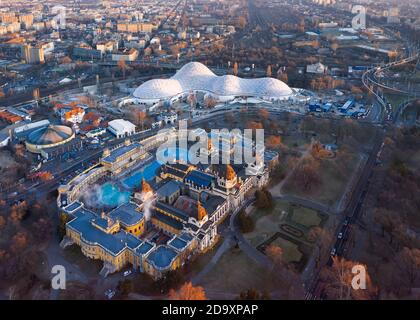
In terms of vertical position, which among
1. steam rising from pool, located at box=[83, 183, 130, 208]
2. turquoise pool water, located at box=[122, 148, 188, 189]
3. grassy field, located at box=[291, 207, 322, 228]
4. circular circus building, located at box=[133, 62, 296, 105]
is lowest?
grassy field, located at box=[291, 207, 322, 228]

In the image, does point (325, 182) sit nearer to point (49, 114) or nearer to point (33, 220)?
point (33, 220)

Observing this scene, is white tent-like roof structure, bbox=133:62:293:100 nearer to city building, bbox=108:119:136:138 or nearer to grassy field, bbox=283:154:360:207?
city building, bbox=108:119:136:138

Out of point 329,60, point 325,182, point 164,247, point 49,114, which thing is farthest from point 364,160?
point 329,60

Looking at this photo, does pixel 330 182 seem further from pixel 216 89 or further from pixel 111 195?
pixel 216 89

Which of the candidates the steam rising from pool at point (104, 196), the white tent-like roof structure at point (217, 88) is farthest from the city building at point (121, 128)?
the steam rising from pool at point (104, 196)

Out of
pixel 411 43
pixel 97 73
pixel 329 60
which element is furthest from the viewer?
pixel 411 43

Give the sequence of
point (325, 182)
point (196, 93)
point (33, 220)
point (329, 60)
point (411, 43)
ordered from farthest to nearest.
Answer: point (411, 43), point (329, 60), point (196, 93), point (325, 182), point (33, 220)

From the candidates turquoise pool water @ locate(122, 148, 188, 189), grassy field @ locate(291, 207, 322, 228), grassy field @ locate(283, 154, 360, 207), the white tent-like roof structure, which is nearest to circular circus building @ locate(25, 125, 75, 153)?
turquoise pool water @ locate(122, 148, 188, 189)
